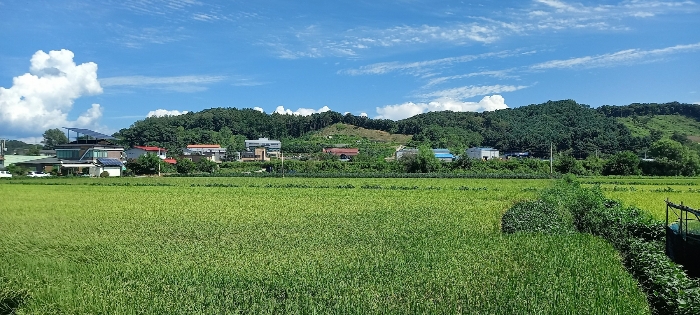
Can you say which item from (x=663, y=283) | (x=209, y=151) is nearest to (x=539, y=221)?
(x=663, y=283)

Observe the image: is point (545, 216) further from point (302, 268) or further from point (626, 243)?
point (302, 268)

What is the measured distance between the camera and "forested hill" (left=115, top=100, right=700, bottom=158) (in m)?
112

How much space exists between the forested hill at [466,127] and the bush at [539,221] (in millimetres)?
94705

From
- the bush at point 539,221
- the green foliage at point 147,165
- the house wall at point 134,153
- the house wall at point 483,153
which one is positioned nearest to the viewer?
the bush at point 539,221

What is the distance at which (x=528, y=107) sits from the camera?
158 meters

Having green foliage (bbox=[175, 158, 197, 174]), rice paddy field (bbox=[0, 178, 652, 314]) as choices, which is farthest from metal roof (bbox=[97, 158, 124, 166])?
rice paddy field (bbox=[0, 178, 652, 314])

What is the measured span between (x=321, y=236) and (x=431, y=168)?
56.1 metres

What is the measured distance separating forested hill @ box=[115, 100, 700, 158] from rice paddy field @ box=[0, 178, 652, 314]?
101 m

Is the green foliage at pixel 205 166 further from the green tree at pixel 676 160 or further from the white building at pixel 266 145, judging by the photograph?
the green tree at pixel 676 160

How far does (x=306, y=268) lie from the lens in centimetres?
962

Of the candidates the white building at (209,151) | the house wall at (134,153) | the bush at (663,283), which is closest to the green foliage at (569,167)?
the bush at (663,283)

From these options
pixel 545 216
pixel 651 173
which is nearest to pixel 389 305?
pixel 545 216

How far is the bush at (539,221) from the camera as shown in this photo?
47.9 feet

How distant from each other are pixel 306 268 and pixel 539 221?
8.93 metres
